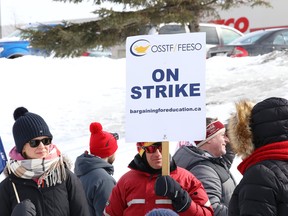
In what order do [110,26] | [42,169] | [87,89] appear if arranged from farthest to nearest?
[87,89]
[110,26]
[42,169]

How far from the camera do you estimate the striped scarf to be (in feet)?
13.7

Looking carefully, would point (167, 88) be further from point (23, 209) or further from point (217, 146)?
point (23, 209)

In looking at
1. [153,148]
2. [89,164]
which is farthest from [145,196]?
[89,164]

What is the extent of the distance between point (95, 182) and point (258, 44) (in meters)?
11.3

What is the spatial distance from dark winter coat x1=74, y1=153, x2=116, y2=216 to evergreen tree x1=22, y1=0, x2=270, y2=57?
8.77 meters

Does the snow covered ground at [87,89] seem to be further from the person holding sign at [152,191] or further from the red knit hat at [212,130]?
the person holding sign at [152,191]

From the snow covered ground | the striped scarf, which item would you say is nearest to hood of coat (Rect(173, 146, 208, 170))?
the striped scarf

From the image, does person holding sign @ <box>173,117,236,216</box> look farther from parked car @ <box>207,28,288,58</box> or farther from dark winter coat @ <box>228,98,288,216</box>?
parked car @ <box>207,28,288,58</box>

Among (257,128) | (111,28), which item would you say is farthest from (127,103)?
(111,28)

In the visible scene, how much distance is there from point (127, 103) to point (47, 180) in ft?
2.38

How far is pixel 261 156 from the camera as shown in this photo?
3.39 meters

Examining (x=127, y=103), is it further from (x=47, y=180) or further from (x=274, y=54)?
(x=274, y=54)

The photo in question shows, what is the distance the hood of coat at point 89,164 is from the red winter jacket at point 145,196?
38.3 inches

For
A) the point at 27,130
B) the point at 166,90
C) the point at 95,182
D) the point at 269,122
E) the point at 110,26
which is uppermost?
the point at 110,26
